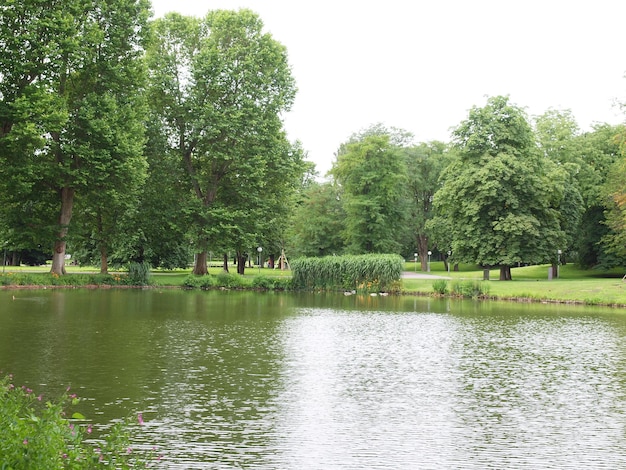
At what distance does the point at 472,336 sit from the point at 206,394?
12.6 meters

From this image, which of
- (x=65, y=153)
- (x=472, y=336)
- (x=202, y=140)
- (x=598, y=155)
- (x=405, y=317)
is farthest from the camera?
(x=598, y=155)

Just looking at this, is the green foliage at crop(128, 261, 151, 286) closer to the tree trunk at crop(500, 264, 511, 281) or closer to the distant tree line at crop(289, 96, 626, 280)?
the distant tree line at crop(289, 96, 626, 280)

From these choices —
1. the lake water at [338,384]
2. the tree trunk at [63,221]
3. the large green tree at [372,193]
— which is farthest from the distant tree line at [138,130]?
the lake water at [338,384]

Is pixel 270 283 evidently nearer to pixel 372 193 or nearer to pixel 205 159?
pixel 205 159

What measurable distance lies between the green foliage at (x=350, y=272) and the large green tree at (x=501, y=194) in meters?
8.56

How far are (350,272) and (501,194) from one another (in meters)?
12.7

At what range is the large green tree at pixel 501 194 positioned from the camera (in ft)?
163

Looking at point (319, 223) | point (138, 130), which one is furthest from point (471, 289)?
point (319, 223)

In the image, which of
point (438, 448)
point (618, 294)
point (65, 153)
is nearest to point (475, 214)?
point (618, 294)

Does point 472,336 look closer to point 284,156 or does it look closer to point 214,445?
point 214,445

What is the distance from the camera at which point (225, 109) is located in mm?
48969

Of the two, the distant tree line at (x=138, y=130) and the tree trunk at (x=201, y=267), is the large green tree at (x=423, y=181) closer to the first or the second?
the distant tree line at (x=138, y=130)

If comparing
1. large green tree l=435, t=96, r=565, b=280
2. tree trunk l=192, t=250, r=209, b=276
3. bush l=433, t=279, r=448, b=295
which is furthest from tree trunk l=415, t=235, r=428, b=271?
bush l=433, t=279, r=448, b=295

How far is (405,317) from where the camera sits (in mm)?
29812
